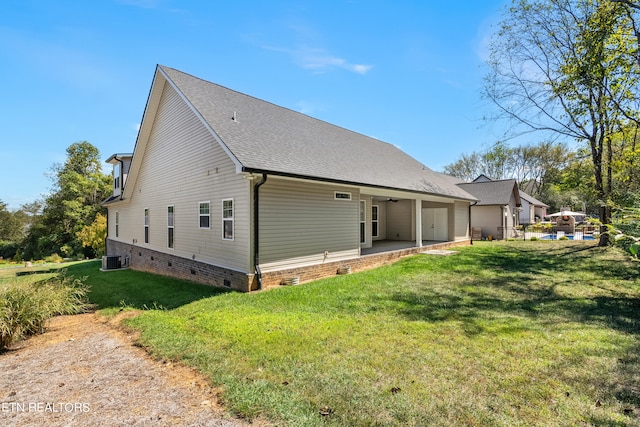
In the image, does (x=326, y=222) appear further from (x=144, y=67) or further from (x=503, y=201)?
(x=503, y=201)

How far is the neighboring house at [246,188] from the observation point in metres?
8.09

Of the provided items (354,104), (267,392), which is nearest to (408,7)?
(354,104)

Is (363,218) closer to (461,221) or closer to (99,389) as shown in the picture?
(461,221)

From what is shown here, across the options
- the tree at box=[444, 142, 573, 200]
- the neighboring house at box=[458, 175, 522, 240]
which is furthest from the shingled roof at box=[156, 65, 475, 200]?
the tree at box=[444, 142, 573, 200]

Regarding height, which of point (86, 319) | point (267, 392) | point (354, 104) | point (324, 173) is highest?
point (354, 104)

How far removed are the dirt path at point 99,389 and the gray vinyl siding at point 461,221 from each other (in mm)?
17060

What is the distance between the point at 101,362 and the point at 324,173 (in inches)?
272

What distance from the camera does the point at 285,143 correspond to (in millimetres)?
10133

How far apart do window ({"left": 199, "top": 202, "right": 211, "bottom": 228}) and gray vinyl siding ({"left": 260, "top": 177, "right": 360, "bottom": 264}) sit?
2.55m

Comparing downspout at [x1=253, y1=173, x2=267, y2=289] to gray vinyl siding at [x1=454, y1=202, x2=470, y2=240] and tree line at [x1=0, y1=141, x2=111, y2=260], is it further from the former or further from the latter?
tree line at [x1=0, y1=141, x2=111, y2=260]

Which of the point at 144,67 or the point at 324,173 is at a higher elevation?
the point at 144,67

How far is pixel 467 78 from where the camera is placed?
48.5 ft

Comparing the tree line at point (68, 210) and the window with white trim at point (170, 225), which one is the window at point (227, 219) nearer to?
the window with white trim at point (170, 225)

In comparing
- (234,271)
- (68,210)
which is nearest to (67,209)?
(68,210)
